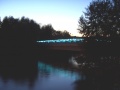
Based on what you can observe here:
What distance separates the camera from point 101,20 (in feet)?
95.0

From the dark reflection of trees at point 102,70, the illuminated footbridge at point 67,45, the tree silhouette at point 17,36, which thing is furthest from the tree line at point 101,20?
the tree silhouette at point 17,36

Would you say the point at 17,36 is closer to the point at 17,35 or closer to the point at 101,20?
the point at 17,35

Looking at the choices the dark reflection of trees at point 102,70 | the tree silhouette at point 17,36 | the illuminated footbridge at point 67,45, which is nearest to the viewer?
the dark reflection of trees at point 102,70

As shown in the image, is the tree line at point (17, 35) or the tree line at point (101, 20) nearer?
the tree line at point (101, 20)

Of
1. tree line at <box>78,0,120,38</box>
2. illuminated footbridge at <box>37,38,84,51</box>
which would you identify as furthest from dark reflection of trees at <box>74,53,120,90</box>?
illuminated footbridge at <box>37,38,84,51</box>

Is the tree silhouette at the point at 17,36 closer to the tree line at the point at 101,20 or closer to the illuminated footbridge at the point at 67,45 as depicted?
the illuminated footbridge at the point at 67,45

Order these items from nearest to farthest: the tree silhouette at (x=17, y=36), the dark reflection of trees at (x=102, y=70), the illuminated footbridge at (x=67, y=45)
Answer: the dark reflection of trees at (x=102, y=70)
the illuminated footbridge at (x=67, y=45)
the tree silhouette at (x=17, y=36)

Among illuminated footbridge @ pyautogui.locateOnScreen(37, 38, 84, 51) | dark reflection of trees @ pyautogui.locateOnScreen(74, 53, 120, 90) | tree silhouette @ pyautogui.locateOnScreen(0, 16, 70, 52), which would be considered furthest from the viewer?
tree silhouette @ pyautogui.locateOnScreen(0, 16, 70, 52)

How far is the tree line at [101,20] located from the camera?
2755 centimetres

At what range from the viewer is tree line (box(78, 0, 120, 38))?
27.5 m

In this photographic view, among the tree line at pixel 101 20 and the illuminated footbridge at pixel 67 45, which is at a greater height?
the tree line at pixel 101 20

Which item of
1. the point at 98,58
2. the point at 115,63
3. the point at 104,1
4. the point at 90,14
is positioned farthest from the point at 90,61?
the point at 104,1

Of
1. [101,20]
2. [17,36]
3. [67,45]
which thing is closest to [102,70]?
[101,20]

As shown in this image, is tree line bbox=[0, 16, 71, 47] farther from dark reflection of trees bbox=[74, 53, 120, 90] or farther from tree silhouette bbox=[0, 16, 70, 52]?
dark reflection of trees bbox=[74, 53, 120, 90]
